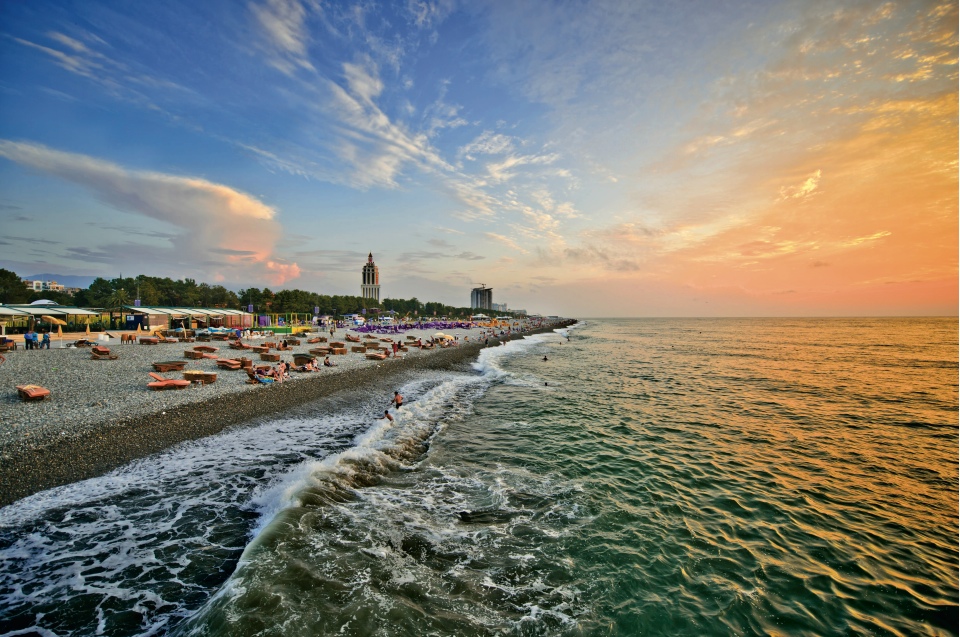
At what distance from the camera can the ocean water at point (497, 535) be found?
19.4 feet

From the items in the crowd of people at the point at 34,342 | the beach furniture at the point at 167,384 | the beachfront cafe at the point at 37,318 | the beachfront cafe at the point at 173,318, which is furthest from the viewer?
the beachfront cafe at the point at 173,318

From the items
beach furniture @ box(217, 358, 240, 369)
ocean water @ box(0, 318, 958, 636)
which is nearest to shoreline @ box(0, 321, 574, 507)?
ocean water @ box(0, 318, 958, 636)

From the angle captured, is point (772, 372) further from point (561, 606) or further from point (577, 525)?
point (561, 606)

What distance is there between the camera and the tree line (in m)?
59.7

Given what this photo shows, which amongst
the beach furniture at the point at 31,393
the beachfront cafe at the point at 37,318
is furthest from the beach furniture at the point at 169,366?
the beachfront cafe at the point at 37,318

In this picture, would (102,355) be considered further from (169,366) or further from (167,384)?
(167,384)

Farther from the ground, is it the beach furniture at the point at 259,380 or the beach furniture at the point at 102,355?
the beach furniture at the point at 102,355

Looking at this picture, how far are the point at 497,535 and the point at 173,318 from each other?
56.4 m

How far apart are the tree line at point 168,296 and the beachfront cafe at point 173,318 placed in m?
14.4

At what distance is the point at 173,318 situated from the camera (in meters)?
46.4

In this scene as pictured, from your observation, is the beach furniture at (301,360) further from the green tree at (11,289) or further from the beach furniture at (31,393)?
the green tree at (11,289)

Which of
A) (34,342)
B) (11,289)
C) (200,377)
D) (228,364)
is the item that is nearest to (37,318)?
(34,342)

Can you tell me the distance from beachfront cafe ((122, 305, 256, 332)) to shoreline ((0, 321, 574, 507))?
110 ft

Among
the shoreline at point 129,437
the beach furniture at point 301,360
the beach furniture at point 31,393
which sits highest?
the beach furniture at point 31,393
